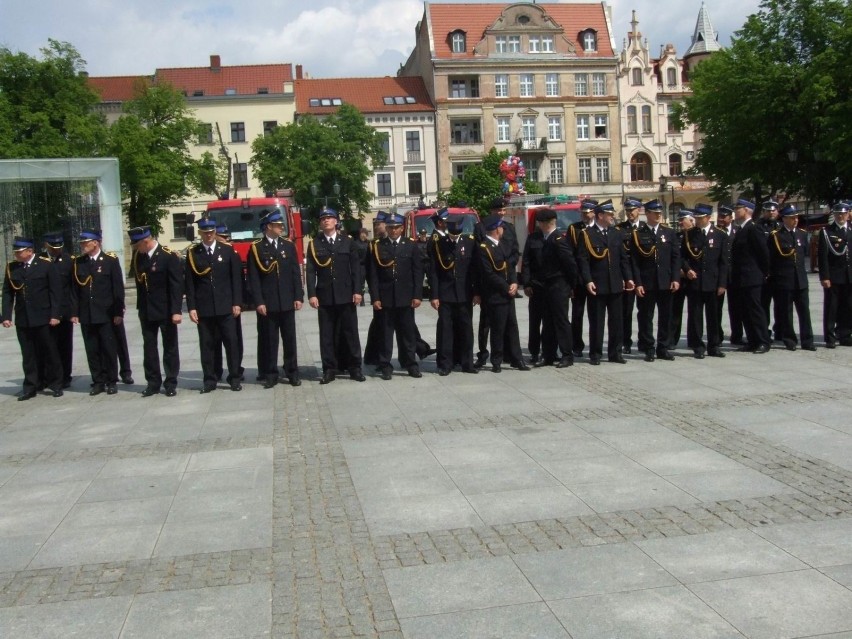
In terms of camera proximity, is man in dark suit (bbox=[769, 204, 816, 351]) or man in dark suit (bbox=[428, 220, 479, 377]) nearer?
man in dark suit (bbox=[428, 220, 479, 377])

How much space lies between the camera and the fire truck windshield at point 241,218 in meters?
26.0

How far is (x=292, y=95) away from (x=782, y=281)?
201ft

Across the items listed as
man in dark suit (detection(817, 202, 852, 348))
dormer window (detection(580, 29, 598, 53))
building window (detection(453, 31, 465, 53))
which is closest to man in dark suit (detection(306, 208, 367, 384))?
man in dark suit (detection(817, 202, 852, 348))

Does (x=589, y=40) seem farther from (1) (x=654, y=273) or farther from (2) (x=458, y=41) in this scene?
(1) (x=654, y=273)

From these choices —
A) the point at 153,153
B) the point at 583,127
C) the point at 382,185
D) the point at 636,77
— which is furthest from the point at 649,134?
the point at 153,153

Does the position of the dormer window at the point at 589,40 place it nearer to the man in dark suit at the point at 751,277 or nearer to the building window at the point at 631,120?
the building window at the point at 631,120

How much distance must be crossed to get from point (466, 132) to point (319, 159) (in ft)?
58.9

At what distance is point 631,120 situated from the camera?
7456 cm

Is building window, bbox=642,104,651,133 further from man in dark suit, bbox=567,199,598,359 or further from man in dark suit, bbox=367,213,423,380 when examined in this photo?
man in dark suit, bbox=367,213,423,380

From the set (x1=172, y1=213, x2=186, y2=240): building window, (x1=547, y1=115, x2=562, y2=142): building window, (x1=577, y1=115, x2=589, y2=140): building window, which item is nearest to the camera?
(x1=172, y1=213, x2=186, y2=240): building window

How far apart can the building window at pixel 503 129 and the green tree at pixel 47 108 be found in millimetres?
29947

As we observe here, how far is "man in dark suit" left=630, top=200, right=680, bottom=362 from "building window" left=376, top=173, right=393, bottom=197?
5874 cm

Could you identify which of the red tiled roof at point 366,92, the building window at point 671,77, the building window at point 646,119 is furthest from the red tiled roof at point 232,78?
the building window at point 671,77

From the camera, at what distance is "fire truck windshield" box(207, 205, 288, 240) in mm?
26016
